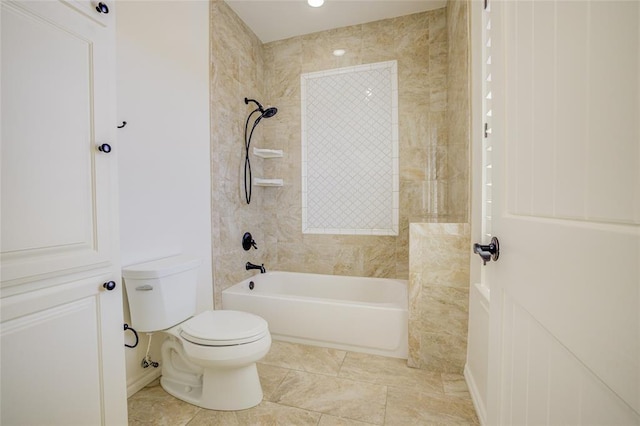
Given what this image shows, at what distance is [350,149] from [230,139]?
116cm

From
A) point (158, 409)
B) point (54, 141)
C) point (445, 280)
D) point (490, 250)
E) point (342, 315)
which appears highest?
point (54, 141)

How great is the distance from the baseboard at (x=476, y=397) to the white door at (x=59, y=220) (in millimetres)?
1660

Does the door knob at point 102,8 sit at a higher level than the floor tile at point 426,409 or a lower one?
higher

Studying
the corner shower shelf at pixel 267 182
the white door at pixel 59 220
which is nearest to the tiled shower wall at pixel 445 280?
the corner shower shelf at pixel 267 182

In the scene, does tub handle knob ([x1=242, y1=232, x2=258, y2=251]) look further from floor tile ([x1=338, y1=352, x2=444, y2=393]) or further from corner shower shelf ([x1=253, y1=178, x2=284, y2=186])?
floor tile ([x1=338, y1=352, x2=444, y2=393])

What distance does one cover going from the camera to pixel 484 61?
1.35 metres

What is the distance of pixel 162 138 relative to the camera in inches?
73.2

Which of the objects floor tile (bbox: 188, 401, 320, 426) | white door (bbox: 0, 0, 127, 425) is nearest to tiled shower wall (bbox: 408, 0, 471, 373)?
floor tile (bbox: 188, 401, 320, 426)

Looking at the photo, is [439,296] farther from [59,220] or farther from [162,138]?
[162,138]

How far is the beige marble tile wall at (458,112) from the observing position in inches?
68.3

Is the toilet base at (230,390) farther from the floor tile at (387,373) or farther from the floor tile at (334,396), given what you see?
the floor tile at (387,373)

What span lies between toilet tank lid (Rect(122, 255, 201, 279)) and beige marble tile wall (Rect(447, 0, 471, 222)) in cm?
179

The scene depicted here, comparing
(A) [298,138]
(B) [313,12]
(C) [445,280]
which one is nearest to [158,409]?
(C) [445,280]

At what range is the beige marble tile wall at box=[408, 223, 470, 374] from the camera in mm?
1771
